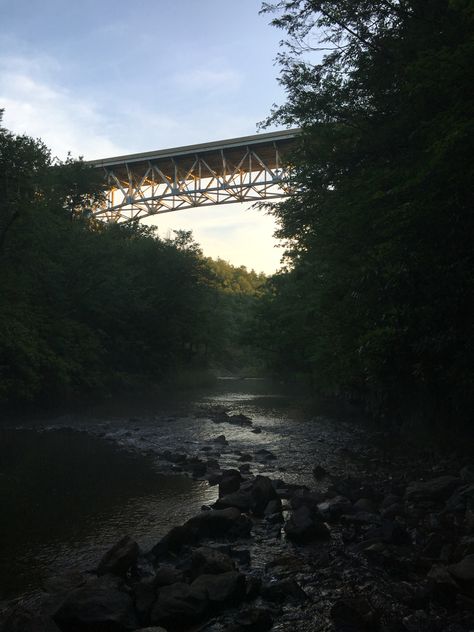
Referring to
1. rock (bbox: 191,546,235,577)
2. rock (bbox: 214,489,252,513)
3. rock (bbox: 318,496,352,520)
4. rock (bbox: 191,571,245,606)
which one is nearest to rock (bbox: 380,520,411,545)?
rock (bbox: 318,496,352,520)

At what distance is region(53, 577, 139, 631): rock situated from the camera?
13.8 feet

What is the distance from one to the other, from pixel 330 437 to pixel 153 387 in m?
21.2

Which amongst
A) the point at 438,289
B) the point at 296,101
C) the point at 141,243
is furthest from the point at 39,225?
the point at 141,243

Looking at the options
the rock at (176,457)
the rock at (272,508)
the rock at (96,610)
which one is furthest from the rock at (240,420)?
the rock at (96,610)

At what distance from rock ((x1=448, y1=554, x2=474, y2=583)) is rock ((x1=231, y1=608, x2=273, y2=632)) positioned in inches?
69.5

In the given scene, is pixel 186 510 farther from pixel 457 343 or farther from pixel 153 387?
pixel 153 387

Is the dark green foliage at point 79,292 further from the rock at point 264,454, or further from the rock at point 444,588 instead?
the rock at point 444,588

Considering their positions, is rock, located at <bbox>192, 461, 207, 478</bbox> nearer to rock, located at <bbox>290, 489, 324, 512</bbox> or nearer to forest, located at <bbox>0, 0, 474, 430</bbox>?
rock, located at <bbox>290, 489, 324, 512</bbox>

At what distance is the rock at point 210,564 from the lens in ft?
16.6

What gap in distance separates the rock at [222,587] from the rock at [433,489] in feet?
12.9

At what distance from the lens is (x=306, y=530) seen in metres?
6.22

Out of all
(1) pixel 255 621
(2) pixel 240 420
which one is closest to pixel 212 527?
(1) pixel 255 621

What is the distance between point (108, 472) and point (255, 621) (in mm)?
6736

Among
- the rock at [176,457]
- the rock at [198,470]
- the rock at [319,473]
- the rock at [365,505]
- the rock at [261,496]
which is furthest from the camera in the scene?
the rock at [176,457]
